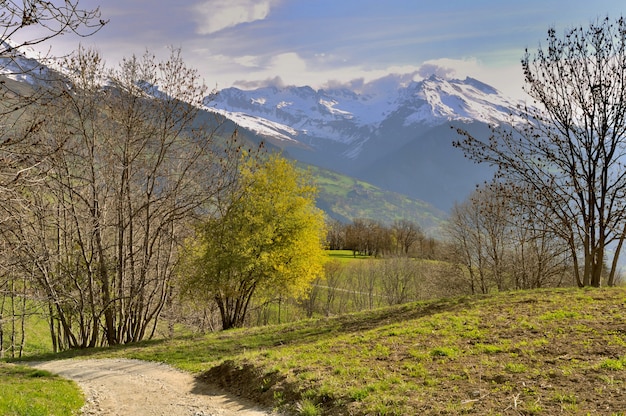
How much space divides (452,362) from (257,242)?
56.1 ft

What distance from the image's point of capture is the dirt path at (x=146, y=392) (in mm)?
11719

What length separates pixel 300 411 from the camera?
33.4ft

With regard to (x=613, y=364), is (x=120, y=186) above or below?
above

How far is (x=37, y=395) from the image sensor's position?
11.9 m

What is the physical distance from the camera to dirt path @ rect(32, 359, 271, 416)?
38.4 ft

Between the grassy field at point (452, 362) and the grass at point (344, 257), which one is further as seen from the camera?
the grass at point (344, 257)

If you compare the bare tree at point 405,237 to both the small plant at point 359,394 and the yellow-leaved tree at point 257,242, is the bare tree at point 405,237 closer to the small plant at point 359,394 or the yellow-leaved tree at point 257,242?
the yellow-leaved tree at point 257,242

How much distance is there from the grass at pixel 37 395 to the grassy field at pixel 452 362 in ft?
13.2

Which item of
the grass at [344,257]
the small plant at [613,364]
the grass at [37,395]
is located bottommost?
the grass at [37,395]

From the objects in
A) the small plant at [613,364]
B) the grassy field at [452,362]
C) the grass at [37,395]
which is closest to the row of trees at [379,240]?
the grassy field at [452,362]

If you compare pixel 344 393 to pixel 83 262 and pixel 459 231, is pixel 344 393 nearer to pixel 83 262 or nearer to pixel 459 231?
pixel 83 262

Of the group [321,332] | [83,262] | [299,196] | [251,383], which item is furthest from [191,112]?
[251,383]

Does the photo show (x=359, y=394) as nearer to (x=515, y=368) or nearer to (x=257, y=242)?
(x=515, y=368)

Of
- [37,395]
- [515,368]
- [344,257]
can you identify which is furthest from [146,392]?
[344,257]
